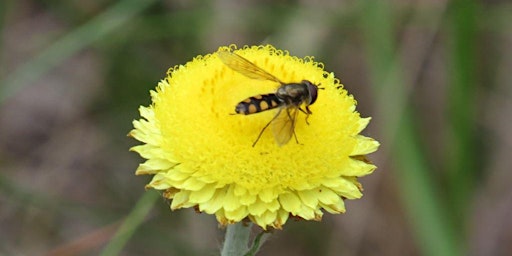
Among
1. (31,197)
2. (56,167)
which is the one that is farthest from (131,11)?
(56,167)

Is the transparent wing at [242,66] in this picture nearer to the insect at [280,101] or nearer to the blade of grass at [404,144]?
the insect at [280,101]

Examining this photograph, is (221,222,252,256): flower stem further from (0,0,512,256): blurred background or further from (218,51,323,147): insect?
(0,0,512,256): blurred background

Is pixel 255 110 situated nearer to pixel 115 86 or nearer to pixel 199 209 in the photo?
pixel 199 209

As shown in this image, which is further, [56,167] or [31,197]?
[56,167]

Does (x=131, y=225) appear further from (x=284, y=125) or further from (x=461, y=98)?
(x=461, y=98)

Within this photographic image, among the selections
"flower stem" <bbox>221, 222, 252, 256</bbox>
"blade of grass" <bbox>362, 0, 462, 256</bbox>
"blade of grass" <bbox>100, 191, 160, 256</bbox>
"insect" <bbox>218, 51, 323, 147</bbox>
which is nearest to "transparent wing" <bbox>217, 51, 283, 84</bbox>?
"insect" <bbox>218, 51, 323, 147</bbox>

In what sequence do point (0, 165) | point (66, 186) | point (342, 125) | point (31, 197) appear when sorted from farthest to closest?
point (66, 186) → point (0, 165) → point (31, 197) → point (342, 125)

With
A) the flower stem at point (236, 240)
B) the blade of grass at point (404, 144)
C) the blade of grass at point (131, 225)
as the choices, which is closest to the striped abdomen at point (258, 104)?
the flower stem at point (236, 240)
